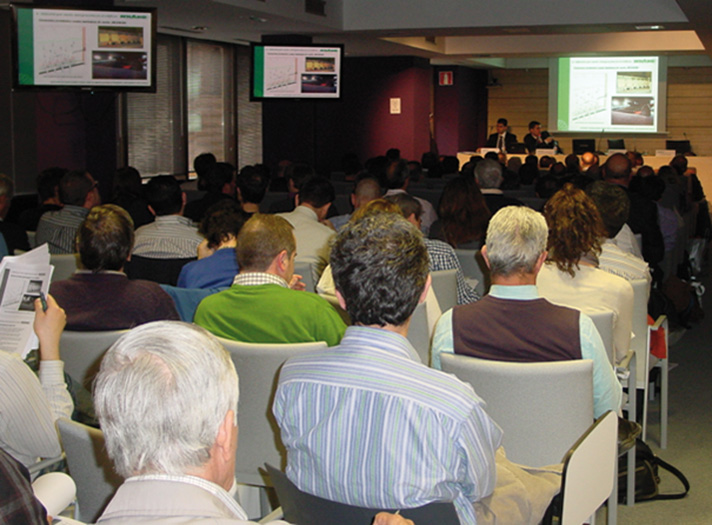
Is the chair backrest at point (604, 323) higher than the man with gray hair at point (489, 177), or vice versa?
the man with gray hair at point (489, 177)

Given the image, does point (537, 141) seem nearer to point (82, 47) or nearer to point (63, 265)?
point (82, 47)

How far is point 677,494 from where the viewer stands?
3410mm

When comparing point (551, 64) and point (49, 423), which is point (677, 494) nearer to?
point (49, 423)

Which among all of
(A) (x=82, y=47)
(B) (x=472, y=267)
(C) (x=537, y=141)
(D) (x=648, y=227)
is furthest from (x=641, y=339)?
(C) (x=537, y=141)

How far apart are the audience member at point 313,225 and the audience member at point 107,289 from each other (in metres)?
1.61

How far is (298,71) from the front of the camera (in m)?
9.32

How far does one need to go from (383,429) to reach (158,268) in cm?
310

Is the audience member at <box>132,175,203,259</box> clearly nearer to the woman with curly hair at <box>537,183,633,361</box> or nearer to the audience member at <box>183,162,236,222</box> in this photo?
the audience member at <box>183,162,236,222</box>

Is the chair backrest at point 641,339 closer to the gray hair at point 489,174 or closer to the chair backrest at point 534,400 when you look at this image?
the chair backrest at point 534,400

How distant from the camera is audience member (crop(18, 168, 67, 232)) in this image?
554 cm

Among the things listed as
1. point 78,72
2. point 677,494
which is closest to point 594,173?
point 78,72

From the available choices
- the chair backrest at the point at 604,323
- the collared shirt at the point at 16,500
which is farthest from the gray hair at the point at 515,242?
the collared shirt at the point at 16,500

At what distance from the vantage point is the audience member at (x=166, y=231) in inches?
179

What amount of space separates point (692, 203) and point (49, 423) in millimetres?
8614
